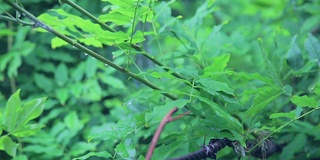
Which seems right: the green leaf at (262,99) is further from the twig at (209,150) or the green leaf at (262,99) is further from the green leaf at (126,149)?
the green leaf at (126,149)

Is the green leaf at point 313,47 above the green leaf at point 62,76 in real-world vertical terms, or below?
above

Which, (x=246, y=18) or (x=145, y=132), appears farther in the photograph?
(x=246, y=18)

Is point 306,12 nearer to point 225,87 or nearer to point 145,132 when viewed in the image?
point 145,132

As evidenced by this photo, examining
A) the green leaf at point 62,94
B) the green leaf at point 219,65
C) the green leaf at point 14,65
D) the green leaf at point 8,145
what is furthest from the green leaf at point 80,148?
the green leaf at point 219,65

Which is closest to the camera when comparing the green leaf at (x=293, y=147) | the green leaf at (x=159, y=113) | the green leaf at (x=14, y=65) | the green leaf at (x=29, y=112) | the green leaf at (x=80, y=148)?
the green leaf at (x=159, y=113)

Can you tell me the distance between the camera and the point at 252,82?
1.41 metres

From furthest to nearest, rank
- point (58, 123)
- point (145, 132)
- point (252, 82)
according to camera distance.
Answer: point (58, 123) < point (145, 132) < point (252, 82)

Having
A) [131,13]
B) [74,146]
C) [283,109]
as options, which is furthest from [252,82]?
[74,146]

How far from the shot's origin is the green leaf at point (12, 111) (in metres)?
1.07

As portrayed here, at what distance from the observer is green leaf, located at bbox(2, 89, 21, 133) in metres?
1.07

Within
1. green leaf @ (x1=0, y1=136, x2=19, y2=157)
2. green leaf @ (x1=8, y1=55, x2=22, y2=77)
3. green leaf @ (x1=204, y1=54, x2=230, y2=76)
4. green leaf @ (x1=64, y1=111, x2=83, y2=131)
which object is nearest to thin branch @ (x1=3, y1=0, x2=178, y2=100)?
green leaf @ (x1=204, y1=54, x2=230, y2=76)

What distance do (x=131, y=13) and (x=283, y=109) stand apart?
0.66 metres

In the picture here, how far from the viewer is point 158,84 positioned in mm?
1690

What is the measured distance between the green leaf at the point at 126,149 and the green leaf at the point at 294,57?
1.63 ft
